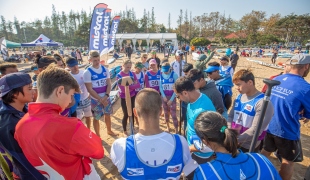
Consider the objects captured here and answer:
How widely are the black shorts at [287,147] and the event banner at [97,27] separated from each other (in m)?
8.41

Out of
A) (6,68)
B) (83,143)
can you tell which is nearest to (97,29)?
(6,68)

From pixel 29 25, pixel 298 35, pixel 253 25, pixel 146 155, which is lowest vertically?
pixel 146 155

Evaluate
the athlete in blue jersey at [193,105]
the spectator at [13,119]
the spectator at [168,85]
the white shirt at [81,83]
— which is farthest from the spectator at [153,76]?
the spectator at [13,119]

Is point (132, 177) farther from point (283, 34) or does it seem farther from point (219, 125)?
point (283, 34)

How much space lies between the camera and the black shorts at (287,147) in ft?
8.13

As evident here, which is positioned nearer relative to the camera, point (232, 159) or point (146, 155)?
point (232, 159)

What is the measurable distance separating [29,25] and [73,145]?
111m

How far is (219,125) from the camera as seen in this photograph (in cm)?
137

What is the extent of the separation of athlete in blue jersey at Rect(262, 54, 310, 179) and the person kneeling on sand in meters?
2.48

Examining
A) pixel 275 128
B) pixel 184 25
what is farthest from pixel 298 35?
pixel 275 128

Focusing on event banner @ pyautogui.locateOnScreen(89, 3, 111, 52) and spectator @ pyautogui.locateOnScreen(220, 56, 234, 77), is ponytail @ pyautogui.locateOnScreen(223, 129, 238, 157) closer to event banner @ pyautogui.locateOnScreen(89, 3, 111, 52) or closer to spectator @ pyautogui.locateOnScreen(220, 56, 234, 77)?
spectator @ pyautogui.locateOnScreen(220, 56, 234, 77)

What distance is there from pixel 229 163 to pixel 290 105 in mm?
1797

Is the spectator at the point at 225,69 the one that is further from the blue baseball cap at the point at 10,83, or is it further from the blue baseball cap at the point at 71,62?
the blue baseball cap at the point at 10,83

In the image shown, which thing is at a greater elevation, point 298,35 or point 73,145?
point 298,35
